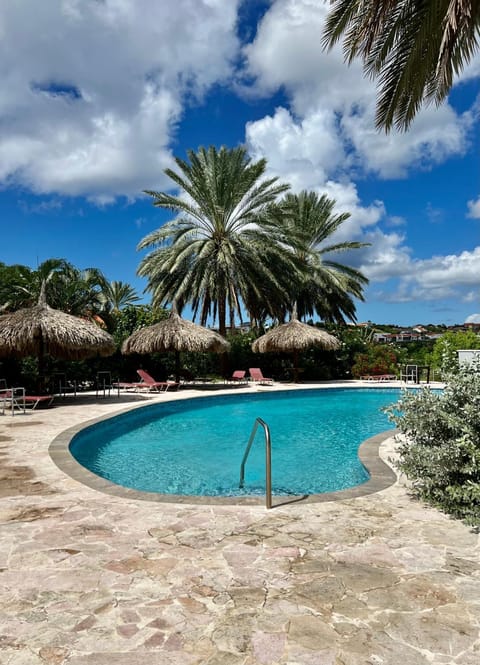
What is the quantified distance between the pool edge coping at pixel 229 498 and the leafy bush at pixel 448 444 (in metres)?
0.65

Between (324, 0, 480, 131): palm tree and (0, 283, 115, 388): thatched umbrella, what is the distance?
32.8 feet

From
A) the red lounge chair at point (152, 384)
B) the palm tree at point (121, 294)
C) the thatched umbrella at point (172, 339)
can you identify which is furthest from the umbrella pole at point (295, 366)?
the palm tree at point (121, 294)

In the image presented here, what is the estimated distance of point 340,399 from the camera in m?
17.8

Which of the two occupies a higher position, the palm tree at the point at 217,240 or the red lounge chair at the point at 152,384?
the palm tree at the point at 217,240

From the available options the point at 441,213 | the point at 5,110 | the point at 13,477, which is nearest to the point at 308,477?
the point at 13,477

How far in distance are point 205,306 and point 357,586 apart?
1885 centimetres

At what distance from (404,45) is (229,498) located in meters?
8.10

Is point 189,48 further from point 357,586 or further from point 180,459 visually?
point 357,586

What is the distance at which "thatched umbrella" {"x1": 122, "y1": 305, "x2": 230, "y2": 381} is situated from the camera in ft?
58.7

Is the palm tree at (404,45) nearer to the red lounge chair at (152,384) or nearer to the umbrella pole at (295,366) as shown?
the red lounge chair at (152,384)

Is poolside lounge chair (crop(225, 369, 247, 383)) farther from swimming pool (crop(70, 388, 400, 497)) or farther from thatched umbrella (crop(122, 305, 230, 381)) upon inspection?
swimming pool (crop(70, 388, 400, 497))

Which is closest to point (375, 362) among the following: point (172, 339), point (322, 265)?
point (322, 265)

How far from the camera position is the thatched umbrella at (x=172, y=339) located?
1791 centimetres

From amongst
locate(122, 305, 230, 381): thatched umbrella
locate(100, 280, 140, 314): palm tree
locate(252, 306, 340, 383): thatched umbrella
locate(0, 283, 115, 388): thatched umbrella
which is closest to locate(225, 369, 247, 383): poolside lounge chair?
locate(252, 306, 340, 383): thatched umbrella
